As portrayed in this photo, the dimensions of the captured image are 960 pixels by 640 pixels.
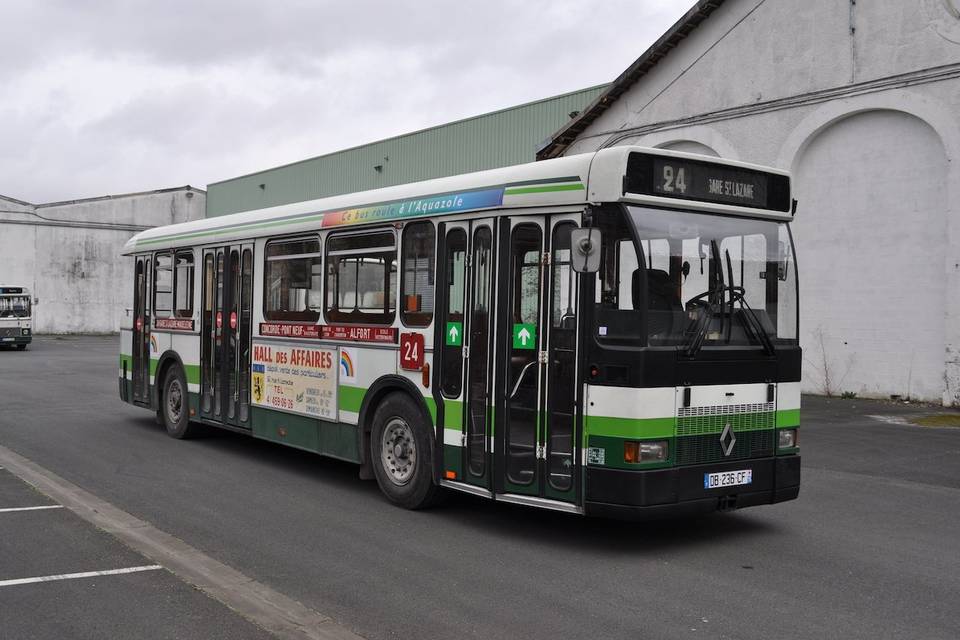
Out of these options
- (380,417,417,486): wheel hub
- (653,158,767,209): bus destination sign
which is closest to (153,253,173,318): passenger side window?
(380,417,417,486): wheel hub

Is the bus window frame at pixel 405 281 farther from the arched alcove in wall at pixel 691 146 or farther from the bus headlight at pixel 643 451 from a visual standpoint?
the arched alcove in wall at pixel 691 146

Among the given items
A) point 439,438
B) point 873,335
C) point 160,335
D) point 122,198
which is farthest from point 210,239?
point 122,198

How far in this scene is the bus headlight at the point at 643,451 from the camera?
21.4 feet

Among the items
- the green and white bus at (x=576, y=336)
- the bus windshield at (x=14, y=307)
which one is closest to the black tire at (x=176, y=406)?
the green and white bus at (x=576, y=336)

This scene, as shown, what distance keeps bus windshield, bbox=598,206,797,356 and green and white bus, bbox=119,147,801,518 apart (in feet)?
0.05

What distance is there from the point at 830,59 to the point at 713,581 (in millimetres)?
15241

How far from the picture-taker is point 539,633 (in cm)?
508

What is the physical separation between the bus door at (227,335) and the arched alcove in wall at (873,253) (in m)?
12.5

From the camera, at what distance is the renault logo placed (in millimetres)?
6957

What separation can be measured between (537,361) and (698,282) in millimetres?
1351

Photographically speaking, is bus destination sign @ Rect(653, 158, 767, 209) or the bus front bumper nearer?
the bus front bumper

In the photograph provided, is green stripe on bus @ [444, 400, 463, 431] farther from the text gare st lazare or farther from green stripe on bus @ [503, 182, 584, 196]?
the text gare st lazare

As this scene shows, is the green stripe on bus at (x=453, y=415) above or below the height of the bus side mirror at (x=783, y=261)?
below

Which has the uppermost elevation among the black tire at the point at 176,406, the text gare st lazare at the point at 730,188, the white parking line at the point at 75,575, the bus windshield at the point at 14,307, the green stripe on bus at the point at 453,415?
the text gare st lazare at the point at 730,188
